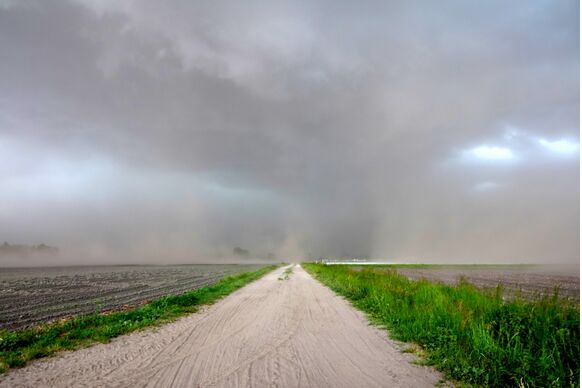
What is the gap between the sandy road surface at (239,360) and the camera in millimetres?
5941

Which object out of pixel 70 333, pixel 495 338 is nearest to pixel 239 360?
pixel 70 333

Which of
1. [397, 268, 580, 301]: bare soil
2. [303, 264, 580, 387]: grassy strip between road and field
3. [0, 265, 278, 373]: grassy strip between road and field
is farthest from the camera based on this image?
[397, 268, 580, 301]: bare soil

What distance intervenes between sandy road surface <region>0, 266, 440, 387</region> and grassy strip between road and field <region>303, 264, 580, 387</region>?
2.39 ft

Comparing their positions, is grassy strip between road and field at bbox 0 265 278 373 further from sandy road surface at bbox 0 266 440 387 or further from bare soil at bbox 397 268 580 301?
bare soil at bbox 397 268 580 301

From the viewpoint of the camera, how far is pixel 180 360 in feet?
23.6

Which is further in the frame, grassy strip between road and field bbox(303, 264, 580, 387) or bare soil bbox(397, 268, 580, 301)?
bare soil bbox(397, 268, 580, 301)

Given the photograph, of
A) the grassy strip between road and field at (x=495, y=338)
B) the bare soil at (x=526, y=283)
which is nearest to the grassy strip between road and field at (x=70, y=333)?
the grassy strip between road and field at (x=495, y=338)

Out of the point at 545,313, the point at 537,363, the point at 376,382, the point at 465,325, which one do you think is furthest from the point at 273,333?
the point at 545,313

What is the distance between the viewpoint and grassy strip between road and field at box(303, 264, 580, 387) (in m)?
5.90

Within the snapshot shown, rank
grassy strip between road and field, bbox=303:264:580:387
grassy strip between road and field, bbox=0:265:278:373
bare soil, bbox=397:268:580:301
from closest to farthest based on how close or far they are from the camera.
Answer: grassy strip between road and field, bbox=303:264:580:387, grassy strip between road and field, bbox=0:265:278:373, bare soil, bbox=397:268:580:301

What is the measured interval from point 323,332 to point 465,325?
3.94 meters


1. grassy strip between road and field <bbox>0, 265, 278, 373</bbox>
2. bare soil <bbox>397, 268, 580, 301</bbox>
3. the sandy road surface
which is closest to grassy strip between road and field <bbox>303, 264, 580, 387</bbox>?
the sandy road surface

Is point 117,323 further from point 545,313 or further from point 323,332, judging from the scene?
point 545,313

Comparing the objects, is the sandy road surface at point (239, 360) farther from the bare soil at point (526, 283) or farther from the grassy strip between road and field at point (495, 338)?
the bare soil at point (526, 283)
